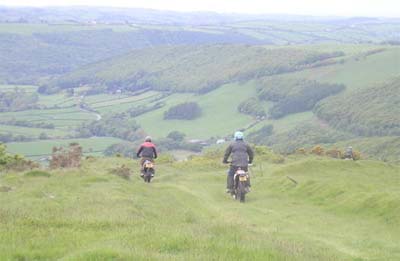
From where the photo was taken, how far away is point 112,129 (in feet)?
572

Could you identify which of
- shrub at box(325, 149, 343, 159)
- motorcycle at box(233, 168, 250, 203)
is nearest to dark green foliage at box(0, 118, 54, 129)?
shrub at box(325, 149, 343, 159)

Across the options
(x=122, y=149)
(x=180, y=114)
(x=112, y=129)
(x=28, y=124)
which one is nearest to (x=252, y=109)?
(x=180, y=114)

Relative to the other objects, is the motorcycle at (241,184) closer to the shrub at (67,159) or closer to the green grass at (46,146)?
the shrub at (67,159)

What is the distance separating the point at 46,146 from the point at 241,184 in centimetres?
11412

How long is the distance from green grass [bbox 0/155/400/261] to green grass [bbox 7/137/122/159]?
90099 mm

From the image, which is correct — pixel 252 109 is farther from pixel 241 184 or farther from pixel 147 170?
pixel 241 184

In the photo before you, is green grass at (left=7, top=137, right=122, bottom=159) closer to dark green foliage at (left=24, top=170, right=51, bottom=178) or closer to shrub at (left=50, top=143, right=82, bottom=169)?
shrub at (left=50, top=143, right=82, bottom=169)

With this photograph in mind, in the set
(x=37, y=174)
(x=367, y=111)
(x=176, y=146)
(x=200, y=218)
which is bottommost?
(x=176, y=146)

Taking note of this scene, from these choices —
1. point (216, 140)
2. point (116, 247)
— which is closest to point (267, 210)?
point (116, 247)

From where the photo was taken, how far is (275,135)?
167 metres

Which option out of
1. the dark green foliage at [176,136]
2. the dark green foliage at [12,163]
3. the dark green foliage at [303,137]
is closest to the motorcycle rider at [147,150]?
the dark green foliage at [12,163]

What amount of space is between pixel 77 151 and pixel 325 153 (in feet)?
75.1

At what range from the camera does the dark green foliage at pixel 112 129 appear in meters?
168

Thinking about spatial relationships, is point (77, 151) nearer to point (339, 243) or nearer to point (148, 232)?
point (339, 243)
